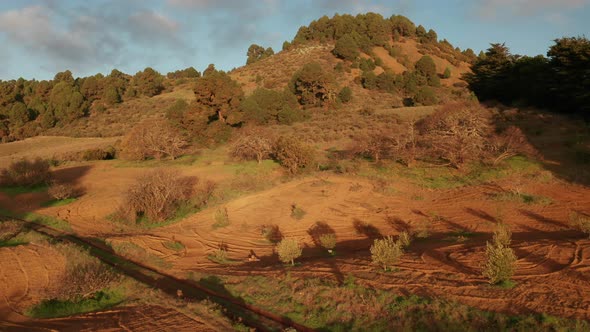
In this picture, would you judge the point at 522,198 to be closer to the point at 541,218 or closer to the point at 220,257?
the point at 541,218

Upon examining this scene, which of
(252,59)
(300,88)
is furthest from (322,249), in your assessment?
(252,59)

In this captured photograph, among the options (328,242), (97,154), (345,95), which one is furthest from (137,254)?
(345,95)

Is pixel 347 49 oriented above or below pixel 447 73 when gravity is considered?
above

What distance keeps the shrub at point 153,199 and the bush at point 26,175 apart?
1000cm

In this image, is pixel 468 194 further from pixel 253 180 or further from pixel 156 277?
pixel 156 277

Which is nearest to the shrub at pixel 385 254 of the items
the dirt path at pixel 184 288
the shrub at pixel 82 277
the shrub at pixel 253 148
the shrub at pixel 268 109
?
the dirt path at pixel 184 288

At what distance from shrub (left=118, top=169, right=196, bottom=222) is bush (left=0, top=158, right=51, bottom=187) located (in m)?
10.0

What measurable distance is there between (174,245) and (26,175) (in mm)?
16153

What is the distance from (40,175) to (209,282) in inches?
797

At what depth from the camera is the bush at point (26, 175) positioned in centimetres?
2523

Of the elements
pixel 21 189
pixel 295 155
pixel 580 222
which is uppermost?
pixel 295 155

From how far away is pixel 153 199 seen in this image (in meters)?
18.7

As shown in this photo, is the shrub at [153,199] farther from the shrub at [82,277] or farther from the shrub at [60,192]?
the shrub at [82,277]

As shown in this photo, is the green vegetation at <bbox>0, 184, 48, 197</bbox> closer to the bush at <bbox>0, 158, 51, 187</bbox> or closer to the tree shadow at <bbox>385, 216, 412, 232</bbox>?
the bush at <bbox>0, 158, 51, 187</bbox>
